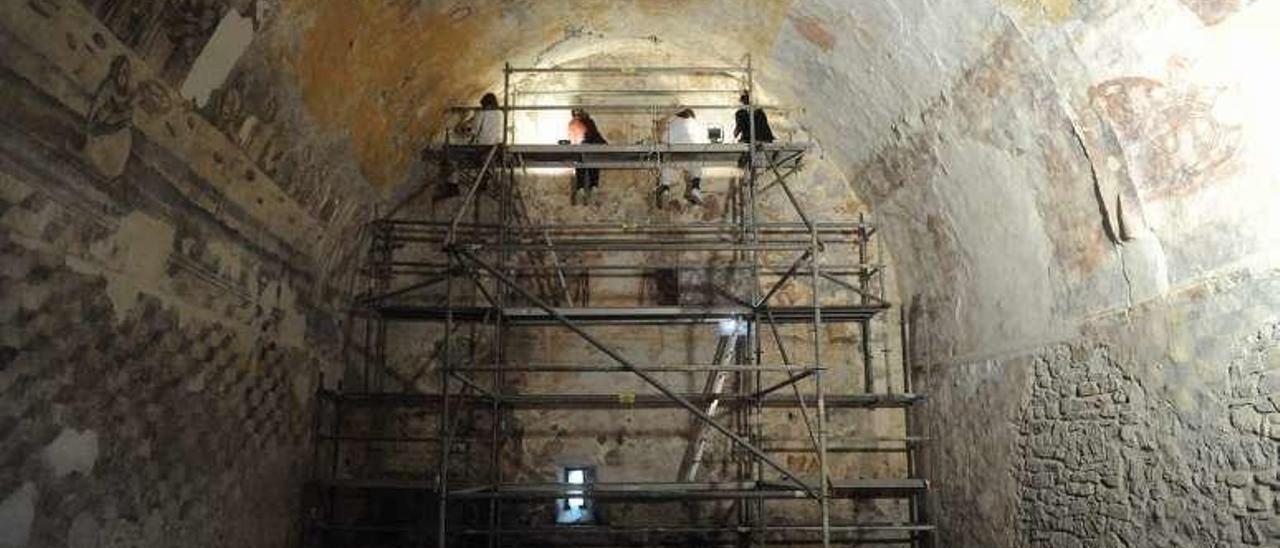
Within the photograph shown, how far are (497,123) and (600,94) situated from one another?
54.9 inches

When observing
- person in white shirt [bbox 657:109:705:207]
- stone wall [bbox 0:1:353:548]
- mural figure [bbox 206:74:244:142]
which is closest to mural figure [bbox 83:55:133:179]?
stone wall [bbox 0:1:353:548]

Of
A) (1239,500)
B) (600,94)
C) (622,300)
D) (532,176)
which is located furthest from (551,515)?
(1239,500)

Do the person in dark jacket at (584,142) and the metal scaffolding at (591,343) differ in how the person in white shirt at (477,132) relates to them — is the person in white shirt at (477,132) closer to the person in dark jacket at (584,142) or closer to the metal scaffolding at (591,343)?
the metal scaffolding at (591,343)

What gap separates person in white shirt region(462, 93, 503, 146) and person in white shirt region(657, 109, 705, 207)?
1.83m

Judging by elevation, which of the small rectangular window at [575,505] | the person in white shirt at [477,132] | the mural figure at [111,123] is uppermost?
the person in white shirt at [477,132]

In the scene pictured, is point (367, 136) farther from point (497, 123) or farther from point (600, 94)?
point (600, 94)

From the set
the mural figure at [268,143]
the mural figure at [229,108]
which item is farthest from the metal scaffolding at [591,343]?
the mural figure at [229,108]

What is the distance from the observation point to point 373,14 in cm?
732

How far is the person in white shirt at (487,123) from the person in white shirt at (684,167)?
1825 millimetres

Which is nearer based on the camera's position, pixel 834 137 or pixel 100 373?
pixel 100 373

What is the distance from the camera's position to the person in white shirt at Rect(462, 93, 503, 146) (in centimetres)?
967

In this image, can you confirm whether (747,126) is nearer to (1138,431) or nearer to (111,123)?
(1138,431)

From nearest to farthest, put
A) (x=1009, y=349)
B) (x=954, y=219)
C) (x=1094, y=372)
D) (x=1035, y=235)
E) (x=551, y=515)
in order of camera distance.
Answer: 1. (x=1094, y=372)
2. (x=1035, y=235)
3. (x=1009, y=349)
4. (x=954, y=219)
5. (x=551, y=515)

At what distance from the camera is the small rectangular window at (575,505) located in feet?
31.4
